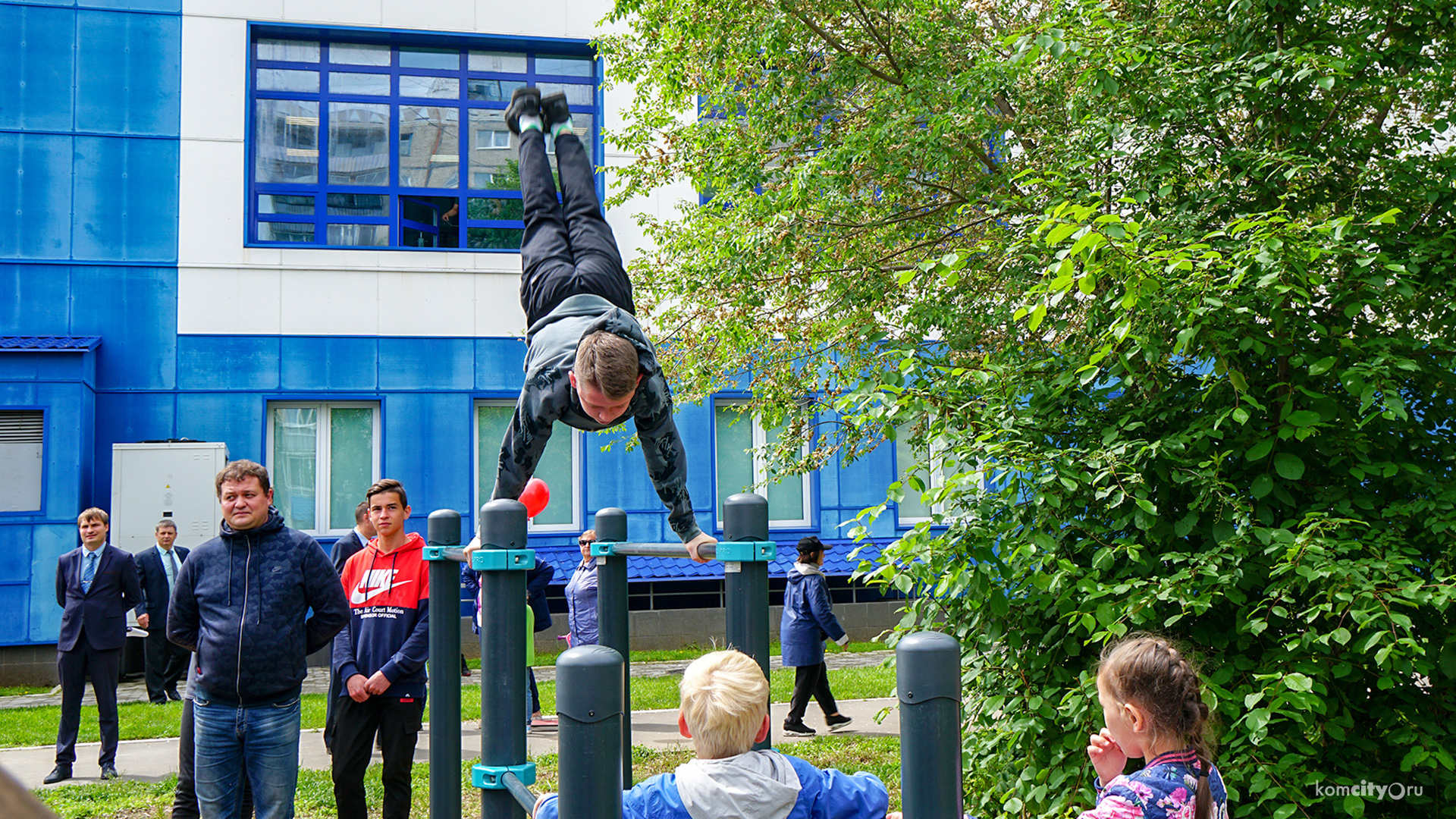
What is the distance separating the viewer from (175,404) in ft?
43.7

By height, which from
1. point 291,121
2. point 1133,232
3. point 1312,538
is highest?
point 291,121

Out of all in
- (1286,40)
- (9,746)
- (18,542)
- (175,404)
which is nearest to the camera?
(1286,40)

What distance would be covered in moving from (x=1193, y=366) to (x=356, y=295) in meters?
11.3

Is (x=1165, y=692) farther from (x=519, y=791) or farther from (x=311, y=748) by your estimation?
(x=311, y=748)

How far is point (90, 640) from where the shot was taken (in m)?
7.81

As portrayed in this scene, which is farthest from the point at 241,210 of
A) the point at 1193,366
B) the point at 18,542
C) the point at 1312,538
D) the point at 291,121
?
the point at 1312,538

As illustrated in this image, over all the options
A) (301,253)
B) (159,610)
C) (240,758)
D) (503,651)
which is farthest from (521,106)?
(301,253)

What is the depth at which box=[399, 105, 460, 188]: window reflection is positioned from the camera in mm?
14430

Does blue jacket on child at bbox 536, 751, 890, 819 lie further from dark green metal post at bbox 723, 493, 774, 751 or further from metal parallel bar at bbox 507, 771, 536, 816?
dark green metal post at bbox 723, 493, 774, 751

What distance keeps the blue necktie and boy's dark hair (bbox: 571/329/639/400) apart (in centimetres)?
603

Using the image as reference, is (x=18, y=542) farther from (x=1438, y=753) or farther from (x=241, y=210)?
(x=1438, y=753)

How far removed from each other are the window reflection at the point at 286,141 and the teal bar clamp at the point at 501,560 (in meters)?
11.6

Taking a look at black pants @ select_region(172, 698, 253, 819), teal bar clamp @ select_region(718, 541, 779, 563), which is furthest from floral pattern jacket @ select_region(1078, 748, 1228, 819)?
black pants @ select_region(172, 698, 253, 819)

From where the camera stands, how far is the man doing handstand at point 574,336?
3.95 m
